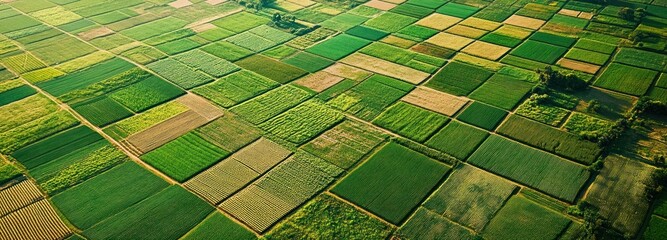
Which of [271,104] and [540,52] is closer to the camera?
[271,104]

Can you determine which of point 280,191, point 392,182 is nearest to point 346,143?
point 392,182

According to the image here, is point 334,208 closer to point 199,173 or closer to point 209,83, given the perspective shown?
point 199,173

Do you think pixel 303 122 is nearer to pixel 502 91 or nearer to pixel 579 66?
pixel 502 91

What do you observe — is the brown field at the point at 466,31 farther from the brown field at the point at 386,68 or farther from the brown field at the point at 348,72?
the brown field at the point at 348,72

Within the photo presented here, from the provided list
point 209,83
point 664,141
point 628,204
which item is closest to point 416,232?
point 628,204

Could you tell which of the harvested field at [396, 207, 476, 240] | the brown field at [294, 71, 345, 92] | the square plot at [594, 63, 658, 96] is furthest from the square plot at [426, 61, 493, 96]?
the harvested field at [396, 207, 476, 240]

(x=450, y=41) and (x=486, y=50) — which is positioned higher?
(x=486, y=50)

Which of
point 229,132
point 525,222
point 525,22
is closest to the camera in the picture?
point 525,222

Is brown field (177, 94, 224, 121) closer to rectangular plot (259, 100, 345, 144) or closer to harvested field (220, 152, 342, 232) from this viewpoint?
rectangular plot (259, 100, 345, 144)
